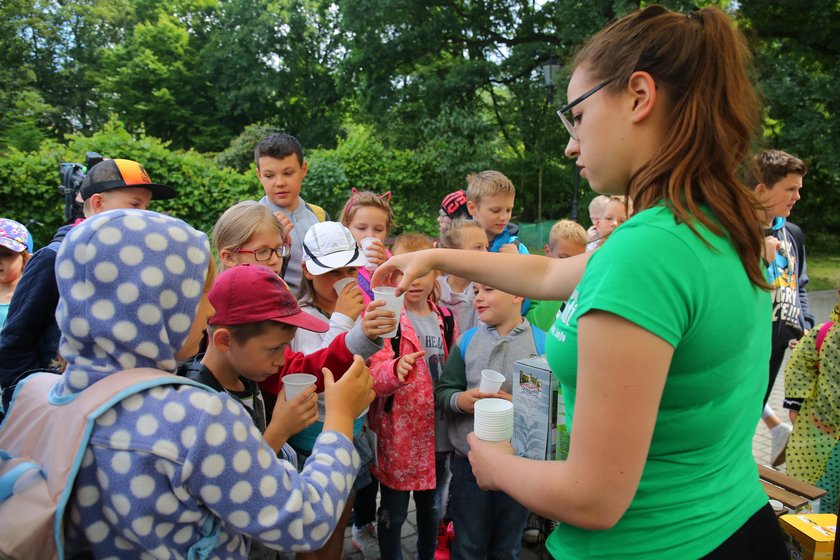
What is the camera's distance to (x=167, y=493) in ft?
4.02

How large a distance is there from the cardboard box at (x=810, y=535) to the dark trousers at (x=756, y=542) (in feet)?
4.75

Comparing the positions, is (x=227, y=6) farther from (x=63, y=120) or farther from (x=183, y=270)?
(x=183, y=270)

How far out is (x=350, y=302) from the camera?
2832 mm

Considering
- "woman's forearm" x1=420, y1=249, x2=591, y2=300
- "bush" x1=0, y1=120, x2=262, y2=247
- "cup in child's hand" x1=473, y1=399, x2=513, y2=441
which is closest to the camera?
"cup in child's hand" x1=473, y1=399, x2=513, y2=441

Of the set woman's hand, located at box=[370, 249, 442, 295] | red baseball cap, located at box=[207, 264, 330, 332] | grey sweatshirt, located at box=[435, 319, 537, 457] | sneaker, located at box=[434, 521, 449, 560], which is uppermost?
woman's hand, located at box=[370, 249, 442, 295]

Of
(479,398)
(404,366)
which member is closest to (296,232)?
(404,366)

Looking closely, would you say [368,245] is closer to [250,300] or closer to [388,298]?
[388,298]

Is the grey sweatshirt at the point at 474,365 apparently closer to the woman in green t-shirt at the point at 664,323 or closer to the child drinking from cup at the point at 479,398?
the child drinking from cup at the point at 479,398

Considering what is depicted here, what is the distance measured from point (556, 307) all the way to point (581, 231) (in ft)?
5.39

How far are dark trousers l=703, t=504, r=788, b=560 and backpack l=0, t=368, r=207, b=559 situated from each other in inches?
49.6

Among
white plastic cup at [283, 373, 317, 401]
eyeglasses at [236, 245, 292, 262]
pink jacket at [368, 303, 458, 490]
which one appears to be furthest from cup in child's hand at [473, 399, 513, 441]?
eyeglasses at [236, 245, 292, 262]

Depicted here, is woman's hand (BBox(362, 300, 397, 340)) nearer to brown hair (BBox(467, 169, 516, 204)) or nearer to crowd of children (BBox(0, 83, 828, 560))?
crowd of children (BBox(0, 83, 828, 560))

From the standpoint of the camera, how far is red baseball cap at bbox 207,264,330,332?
1948 millimetres

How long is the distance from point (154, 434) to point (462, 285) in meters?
3.19
